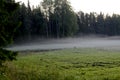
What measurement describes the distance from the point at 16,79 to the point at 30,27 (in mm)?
76653

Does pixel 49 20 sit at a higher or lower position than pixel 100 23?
higher

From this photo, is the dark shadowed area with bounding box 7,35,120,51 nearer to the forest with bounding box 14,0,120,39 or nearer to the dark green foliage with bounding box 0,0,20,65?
the forest with bounding box 14,0,120,39

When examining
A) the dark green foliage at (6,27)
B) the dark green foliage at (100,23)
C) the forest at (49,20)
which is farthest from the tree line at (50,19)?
the dark green foliage at (6,27)

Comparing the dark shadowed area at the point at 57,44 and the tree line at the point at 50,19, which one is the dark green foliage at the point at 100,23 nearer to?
the tree line at the point at 50,19

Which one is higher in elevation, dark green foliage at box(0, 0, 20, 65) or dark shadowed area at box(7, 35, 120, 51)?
dark green foliage at box(0, 0, 20, 65)

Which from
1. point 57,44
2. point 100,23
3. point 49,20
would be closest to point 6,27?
point 57,44

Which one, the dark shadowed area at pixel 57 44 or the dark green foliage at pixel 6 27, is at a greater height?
the dark green foliage at pixel 6 27

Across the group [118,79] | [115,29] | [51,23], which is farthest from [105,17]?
[118,79]

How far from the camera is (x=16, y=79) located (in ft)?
54.1

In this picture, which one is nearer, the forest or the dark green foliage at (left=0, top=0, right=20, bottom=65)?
the dark green foliage at (left=0, top=0, right=20, bottom=65)

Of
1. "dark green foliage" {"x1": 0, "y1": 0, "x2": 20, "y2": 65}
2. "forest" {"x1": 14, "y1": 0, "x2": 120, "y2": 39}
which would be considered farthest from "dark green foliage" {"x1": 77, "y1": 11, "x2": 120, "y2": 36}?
"dark green foliage" {"x1": 0, "y1": 0, "x2": 20, "y2": 65}

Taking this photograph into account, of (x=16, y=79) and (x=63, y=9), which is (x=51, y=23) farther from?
(x=16, y=79)

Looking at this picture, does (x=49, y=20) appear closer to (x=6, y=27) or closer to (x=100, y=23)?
(x=100, y=23)

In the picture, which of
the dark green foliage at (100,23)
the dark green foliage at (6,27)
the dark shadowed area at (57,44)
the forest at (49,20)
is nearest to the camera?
Result: the dark green foliage at (6,27)
